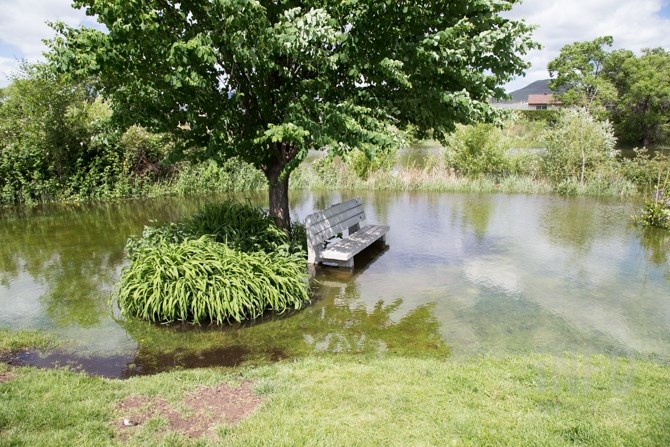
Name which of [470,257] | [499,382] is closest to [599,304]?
[470,257]

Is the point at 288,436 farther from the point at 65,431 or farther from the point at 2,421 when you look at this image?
the point at 2,421

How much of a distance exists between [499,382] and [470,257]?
5157mm

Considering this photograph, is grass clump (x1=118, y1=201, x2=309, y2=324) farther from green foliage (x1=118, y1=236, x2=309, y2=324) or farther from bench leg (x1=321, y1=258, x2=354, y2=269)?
bench leg (x1=321, y1=258, x2=354, y2=269)

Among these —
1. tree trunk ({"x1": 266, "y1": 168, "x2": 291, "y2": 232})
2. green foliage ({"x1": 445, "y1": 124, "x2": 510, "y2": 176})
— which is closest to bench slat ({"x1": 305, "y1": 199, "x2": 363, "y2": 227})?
tree trunk ({"x1": 266, "y1": 168, "x2": 291, "y2": 232})

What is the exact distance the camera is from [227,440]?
3.42 meters

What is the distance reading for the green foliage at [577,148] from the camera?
1678 cm

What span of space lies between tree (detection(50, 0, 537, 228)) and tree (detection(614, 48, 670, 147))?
42.4m

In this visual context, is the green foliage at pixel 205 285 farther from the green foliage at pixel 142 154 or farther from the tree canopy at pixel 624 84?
the tree canopy at pixel 624 84

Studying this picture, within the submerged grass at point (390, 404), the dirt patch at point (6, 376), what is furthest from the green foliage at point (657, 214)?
the dirt patch at point (6, 376)

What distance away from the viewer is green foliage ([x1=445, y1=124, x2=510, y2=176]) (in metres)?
18.1

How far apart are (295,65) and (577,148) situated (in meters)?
13.5

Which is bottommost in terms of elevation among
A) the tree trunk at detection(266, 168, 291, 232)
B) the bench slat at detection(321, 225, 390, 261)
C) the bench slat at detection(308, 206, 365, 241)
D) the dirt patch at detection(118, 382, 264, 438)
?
the dirt patch at detection(118, 382, 264, 438)

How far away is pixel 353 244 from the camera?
9.16 metres

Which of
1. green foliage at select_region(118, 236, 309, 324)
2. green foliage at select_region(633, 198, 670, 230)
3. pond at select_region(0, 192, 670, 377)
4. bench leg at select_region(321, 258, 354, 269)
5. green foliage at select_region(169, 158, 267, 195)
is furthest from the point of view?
green foliage at select_region(169, 158, 267, 195)
